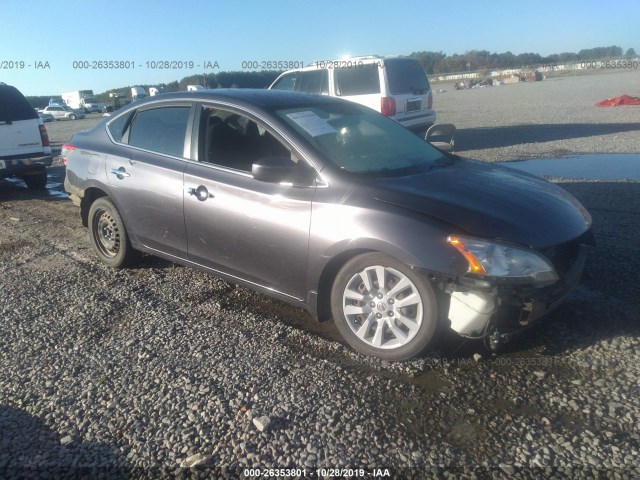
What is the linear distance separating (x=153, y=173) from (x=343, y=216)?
76.2 inches

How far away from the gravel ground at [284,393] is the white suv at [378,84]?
6.96 m

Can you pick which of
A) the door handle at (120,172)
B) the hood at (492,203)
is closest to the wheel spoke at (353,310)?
the hood at (492,203)

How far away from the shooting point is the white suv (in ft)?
35.5

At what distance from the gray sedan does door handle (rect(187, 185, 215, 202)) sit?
0.01m

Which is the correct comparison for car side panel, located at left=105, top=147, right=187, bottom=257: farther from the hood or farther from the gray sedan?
the hood

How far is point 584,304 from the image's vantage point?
3.96 metres

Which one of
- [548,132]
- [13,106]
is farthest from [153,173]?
[548,132]

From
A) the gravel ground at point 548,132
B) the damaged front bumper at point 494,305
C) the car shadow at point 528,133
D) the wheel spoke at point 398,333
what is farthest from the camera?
the car shadow at point 528,133

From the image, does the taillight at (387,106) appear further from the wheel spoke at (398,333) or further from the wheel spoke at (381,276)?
the wheel spoke at (398,333)

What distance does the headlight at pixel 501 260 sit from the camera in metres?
3.01

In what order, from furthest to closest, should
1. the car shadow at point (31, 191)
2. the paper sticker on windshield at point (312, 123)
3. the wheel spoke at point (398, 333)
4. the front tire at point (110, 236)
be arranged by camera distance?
the car shadow at point (31, 191) → the front tire at point (110, 236) → the paper sticker on windshield at point (312, 123) → the wheel spoke at point (398, 333)

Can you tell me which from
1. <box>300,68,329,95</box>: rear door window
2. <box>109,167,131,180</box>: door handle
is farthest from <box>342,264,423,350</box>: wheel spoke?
<box>300,68,329,95</box>: rear door window

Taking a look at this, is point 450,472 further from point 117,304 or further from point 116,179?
point 116,179

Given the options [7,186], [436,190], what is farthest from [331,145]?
[7,186]
